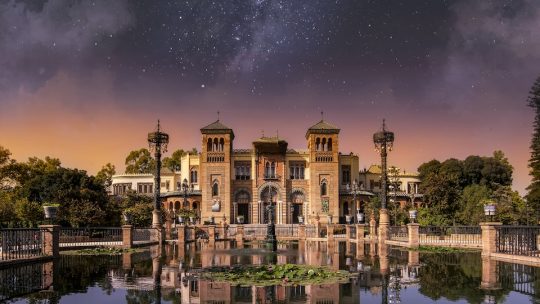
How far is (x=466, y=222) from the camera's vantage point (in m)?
47.8

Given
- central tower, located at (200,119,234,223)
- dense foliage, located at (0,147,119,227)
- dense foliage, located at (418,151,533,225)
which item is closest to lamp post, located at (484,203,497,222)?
dense foliage, located at (418,151,533,225)

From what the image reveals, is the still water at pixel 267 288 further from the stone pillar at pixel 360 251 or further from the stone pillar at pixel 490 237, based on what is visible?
the stone pillar at pixel 360 251

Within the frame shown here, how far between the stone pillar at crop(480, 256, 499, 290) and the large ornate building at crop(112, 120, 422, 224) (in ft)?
174

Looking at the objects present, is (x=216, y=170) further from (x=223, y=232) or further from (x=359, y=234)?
(x=359, y=234)

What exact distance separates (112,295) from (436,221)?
36.3 m

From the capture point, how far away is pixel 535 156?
45.5 metres

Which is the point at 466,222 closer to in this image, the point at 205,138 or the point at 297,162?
the point at 297,162

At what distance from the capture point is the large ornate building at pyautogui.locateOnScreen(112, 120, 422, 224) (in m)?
74.1

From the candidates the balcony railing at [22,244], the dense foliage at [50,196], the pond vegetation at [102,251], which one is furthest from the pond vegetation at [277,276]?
the dense foliage at [50,196]

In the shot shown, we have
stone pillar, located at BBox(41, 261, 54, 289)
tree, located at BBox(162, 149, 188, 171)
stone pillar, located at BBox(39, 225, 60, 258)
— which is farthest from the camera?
tree, located at BBox(162, 149, 188, 171)

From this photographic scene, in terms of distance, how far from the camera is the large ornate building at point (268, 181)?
74125mm

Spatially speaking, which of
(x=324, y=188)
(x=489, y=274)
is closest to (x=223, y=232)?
(x=324, y=188)

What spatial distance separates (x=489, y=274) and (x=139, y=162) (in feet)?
272

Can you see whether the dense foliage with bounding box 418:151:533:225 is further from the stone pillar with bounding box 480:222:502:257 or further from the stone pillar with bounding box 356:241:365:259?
the stone pillar with bounding box 356:241:365:259
